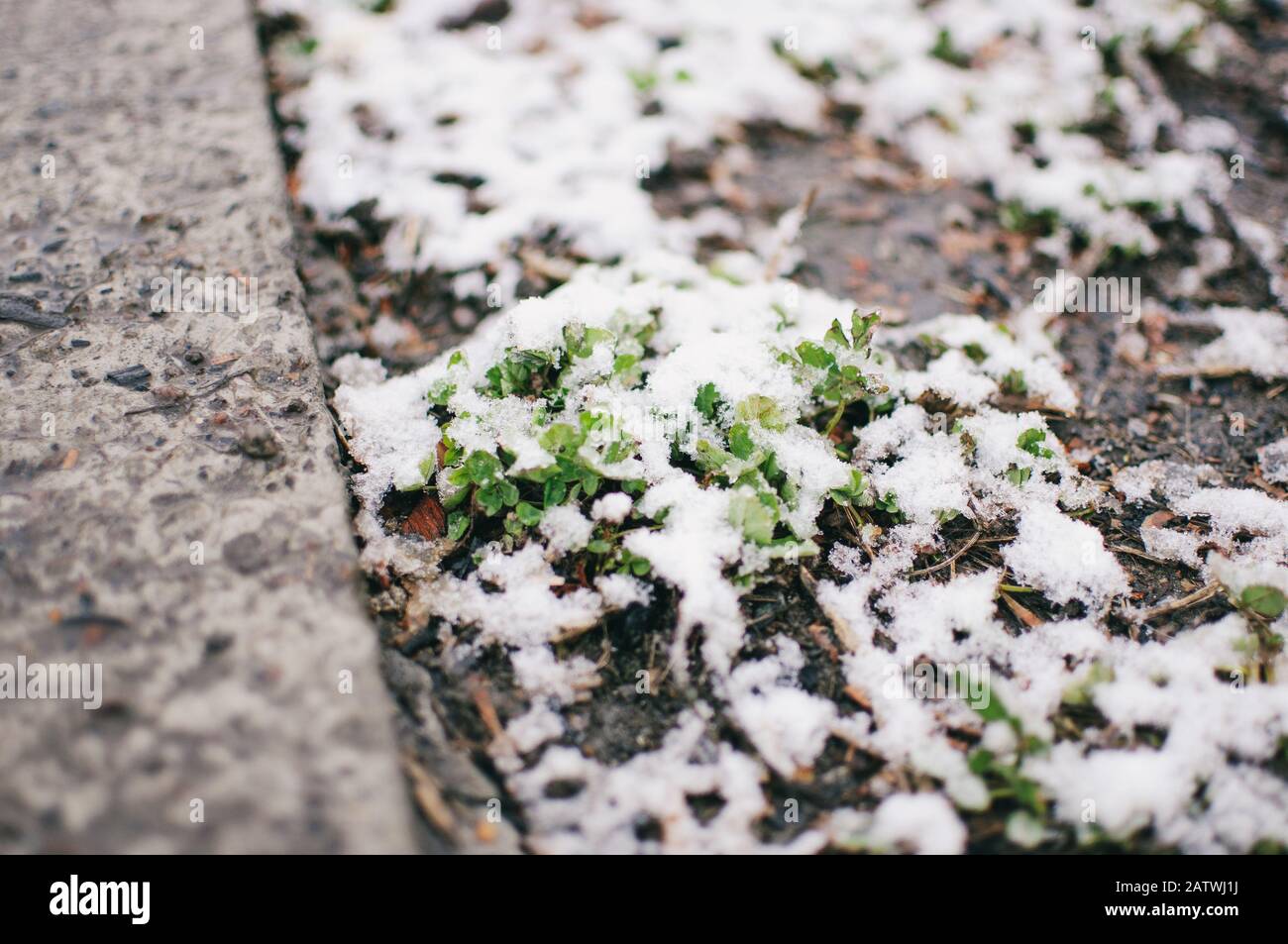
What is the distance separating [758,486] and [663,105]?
2323 mm

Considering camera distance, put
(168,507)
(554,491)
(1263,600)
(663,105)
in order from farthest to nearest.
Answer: (663,105), (554,491), (1263,600), (168,507)

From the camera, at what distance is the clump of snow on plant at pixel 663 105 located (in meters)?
3.20

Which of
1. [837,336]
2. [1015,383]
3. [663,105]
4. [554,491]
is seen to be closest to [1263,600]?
[1015,383]

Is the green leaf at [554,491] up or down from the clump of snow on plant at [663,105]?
down

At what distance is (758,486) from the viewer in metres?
2.16

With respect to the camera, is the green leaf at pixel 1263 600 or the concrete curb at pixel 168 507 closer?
the concrete curb at pixel 168 507

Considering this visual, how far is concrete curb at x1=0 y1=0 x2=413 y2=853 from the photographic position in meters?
1.48

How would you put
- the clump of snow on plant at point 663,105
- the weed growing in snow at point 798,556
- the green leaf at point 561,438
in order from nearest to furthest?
the weed growing in snow at point 798,556
the green leaf at point 561,438
the clump of snow on plant at point 663,105

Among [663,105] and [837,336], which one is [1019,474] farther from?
[663,105]

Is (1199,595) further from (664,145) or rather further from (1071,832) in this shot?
(664,145)

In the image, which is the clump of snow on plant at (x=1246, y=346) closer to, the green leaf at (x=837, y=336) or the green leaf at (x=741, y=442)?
the green leaf at (x=837, y=336)

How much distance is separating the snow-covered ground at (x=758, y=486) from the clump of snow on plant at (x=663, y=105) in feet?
0.07

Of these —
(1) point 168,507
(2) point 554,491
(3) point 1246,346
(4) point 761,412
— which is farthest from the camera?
(3) point 1246,346

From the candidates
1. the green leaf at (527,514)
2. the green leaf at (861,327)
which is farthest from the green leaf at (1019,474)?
the green leaf at (527,514)
